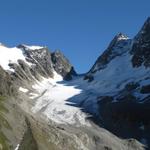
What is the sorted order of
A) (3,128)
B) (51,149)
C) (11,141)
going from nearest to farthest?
(51,149) → (11,141) → (3,128)

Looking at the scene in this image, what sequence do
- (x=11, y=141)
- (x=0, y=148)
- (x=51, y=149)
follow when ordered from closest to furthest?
(x=0, y=148)
(x=51, y=149)
(x=11, y=141)

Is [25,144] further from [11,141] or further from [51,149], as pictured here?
[11,141]

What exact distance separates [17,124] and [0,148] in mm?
62049

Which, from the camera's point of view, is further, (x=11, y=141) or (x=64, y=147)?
(x=64, y=147)

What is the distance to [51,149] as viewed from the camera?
148 metres

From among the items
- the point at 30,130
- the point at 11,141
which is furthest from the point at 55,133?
the point at 30,130

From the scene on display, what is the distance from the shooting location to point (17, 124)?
197375 mm

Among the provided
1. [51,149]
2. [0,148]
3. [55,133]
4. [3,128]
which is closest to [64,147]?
[55,133]

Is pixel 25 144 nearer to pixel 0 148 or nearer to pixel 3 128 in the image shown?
pixel 0 148

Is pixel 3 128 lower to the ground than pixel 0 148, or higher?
higher

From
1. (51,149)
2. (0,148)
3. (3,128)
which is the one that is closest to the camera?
(0,148)

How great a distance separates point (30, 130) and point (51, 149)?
31.1 feet

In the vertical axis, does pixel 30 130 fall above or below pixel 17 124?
below

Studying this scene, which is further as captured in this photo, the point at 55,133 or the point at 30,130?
the point at 55,133
